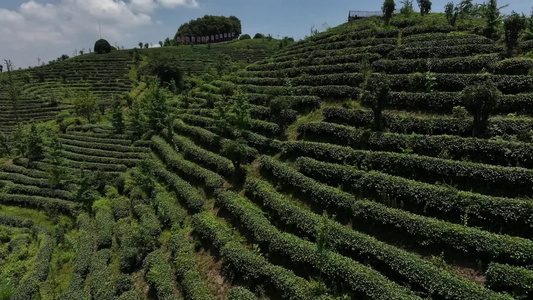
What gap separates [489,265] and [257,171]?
53.4 feet

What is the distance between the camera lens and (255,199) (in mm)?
23516

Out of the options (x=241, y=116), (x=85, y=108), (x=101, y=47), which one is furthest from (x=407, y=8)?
(x=101, y=47)

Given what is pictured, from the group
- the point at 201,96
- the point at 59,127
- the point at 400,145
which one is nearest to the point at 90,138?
the point at 59,127

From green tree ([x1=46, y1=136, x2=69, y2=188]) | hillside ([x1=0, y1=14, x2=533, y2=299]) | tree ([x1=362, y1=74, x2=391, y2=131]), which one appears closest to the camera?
hillside ([x1=0, y1=14, x2=533, y2=299])

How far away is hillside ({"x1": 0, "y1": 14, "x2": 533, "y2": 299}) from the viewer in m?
15.4

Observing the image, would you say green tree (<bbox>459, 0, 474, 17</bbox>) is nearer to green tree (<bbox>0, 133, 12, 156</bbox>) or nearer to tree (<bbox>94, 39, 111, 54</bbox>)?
green tree (<bbox>0, 133, 12, 156</bbox>)

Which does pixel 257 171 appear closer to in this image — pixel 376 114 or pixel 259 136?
pixel 259 136

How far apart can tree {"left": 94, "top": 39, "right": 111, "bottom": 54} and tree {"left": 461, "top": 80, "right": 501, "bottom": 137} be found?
397 feet

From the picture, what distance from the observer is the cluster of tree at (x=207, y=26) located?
134m

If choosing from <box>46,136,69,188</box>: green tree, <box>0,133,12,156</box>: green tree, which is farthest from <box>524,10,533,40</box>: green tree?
<box>0,133,12,156</box>: green tree

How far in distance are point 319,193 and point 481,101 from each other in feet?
34.7

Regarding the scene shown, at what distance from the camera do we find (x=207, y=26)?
136250 millimetres

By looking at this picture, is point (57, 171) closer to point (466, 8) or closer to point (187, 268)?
point (187, 268)

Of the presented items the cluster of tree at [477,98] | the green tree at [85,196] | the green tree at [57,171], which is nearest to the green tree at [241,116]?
the cluster of tree at [477,98]
